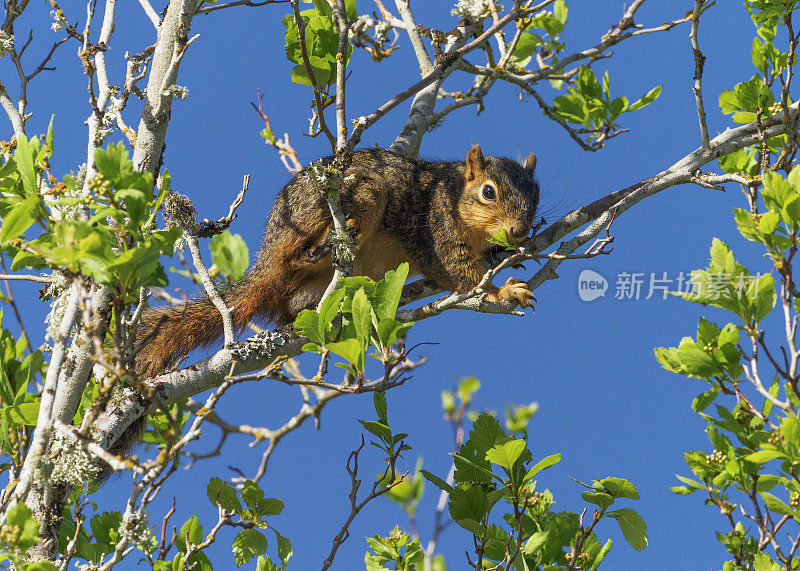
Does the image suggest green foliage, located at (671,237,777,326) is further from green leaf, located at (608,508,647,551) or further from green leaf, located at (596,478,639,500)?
green leaf, located at (608,508,647,551)

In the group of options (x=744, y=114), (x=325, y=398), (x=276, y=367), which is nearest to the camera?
(x=325, y=398)

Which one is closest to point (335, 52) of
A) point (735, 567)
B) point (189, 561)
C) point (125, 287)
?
point (125, 287)

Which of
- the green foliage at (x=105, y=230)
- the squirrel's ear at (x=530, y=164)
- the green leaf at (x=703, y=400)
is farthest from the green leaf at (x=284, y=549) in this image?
the squirrel's ear at (x=530, y=164)

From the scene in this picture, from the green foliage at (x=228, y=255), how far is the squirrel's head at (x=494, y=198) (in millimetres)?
1820

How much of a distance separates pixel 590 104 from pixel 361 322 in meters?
2.91

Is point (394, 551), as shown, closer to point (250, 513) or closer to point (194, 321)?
point (250, 513)

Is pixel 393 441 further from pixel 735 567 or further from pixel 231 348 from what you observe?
pixel 735 567

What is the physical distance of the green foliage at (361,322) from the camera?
2365 millimetres

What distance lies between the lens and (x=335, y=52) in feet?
10.7

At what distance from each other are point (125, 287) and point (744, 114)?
3098 millimetres

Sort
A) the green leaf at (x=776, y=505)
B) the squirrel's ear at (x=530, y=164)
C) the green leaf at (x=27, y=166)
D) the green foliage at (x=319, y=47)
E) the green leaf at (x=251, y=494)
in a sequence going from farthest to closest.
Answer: the squirrel's ear at (x=530, y=164)
the green foliage at (x=319, y=47)
the green leaf at (x=251, y=494)
the green leaf at (x=776, y=505)
the green leaf at (x=27, y=166)

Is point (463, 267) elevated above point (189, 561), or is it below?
above

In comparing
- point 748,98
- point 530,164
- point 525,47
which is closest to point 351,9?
point 525,47

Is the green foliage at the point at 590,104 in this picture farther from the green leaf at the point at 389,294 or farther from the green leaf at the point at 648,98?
the green leaf at the point at 389,294
